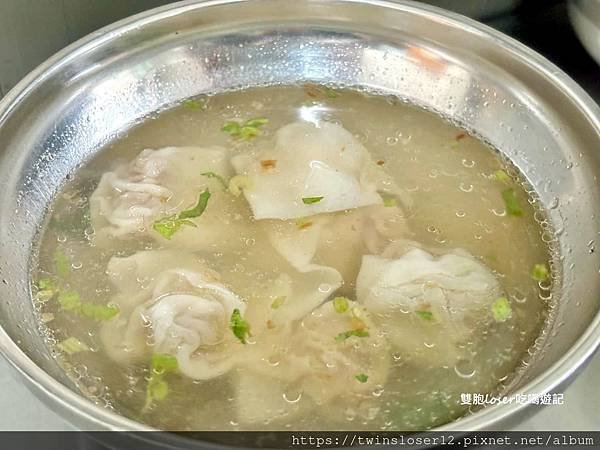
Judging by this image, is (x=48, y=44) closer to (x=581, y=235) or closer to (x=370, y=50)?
(x=370, y=50)

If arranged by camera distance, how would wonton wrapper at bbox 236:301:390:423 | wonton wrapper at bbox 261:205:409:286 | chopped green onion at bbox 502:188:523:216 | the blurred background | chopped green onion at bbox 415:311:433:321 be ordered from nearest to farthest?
wonton wrapper at bbox 236:301:390:423, chopped green onion at bbox 415:311:433:321, wonton wrapper at bbox 261:205:409:286, chopped green onion at bbox 502:188:523:216, the blurred background

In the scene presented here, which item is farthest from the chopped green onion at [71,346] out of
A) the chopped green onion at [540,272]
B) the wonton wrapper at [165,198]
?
the chopped green onion at [540,272]

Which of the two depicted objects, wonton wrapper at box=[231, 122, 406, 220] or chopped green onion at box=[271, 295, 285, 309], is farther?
wonton wrapper at box=[231, 122, 406, 220]

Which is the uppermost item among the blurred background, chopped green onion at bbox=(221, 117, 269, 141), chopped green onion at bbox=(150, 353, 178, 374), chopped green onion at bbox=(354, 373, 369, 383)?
the blurred background

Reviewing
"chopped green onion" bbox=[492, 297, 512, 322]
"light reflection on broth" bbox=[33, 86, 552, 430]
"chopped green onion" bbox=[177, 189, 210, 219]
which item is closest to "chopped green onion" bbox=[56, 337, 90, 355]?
"light reflection on broth" bbox=[33, 86, 552, 430]

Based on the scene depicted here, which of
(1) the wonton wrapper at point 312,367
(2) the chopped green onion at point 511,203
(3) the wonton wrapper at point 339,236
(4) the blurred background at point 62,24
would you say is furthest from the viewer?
(4) the blurred background at point 62,24

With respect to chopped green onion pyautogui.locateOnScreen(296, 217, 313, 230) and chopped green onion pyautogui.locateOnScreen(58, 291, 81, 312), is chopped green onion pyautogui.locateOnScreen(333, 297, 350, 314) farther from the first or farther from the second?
chopped green onion pyautogui.locateOnScreen(58, 291, 81, 312)

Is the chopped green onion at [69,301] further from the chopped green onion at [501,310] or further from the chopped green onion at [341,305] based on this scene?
the chopped green onion at [501,310]

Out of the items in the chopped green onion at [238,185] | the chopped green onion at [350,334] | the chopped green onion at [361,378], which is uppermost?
the chopped green onion at [238,185]
